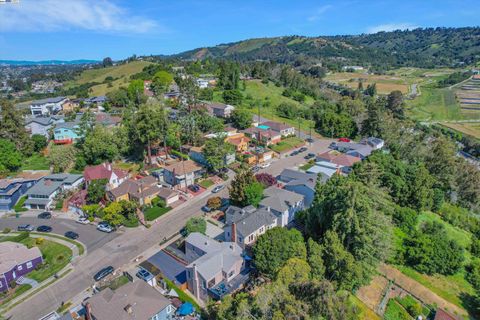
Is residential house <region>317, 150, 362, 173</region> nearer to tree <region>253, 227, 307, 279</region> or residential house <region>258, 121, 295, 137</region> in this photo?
residential house <region>258, 121, 295, 137</region>

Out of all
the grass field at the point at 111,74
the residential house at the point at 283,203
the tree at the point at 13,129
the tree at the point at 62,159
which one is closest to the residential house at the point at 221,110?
the tree at the point at 62,159

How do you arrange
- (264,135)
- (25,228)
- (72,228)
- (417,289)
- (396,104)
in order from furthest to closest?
(396,104) < (264,135) < (72,228) < (25,228) < (417,289)

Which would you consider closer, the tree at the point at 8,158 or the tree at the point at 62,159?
the tree at the point at 8,158

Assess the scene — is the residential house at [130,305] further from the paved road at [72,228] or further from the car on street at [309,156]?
the car on street at [309,156]

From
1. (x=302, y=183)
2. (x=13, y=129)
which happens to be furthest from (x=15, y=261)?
(x=13, y=129)

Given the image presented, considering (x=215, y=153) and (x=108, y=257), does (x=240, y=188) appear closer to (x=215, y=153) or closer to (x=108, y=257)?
(x=215, y=153)

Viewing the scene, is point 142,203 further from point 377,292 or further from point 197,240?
point 377,292
